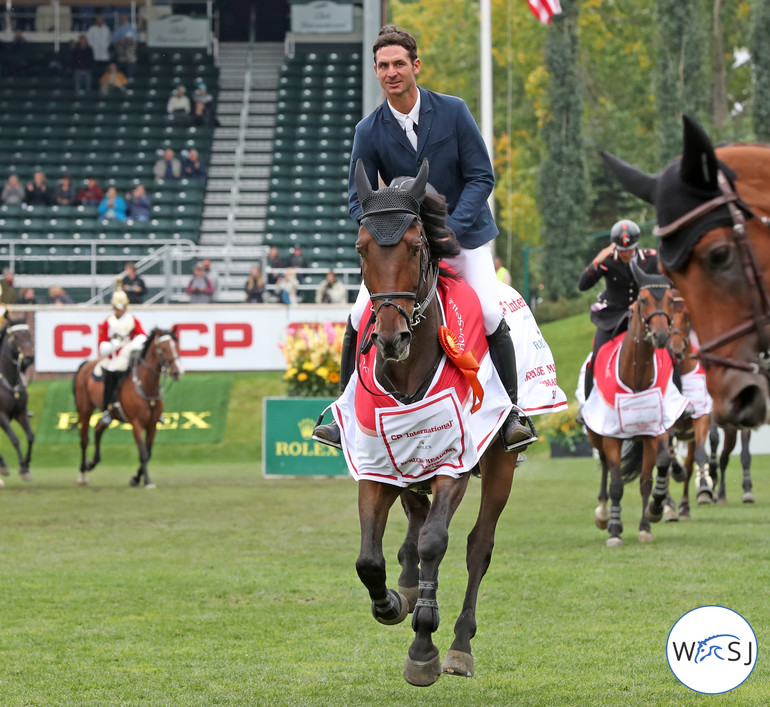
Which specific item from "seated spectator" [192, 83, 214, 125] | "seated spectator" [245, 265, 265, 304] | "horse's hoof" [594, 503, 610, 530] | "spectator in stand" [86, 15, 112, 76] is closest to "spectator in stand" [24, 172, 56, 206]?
"seated spectator" [192, 83, 214, 125]

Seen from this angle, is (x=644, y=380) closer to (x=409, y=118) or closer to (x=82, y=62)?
(x=409, y=118)

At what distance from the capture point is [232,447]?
80.1 ft

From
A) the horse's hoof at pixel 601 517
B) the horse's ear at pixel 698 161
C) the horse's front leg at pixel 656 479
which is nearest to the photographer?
A: the horse's ear at pixel 698 161

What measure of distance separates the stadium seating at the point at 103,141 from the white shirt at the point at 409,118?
23175 millimetres

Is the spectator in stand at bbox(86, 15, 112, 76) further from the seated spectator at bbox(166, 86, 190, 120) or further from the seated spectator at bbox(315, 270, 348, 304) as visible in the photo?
the seated spectator at bbox(315, 270, 348, 304)

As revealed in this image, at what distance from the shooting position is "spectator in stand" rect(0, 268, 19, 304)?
25.2m

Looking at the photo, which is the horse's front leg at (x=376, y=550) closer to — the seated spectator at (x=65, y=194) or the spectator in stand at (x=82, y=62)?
the seated spectator at (x=65, y=194)

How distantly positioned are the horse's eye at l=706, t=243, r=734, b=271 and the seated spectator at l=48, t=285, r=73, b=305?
75.4 feet

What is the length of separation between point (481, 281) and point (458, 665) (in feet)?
6.60

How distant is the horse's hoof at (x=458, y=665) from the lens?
5.94 metres

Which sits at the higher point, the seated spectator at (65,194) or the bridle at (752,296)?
the seated spectator at (65,194)

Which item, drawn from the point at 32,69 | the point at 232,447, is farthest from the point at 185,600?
the point at 32,69

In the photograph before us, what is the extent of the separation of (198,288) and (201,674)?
1963 centimetres

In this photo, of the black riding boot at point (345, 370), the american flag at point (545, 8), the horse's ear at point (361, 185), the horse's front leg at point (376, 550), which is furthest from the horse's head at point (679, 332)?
the american flag at point (545, 8)
